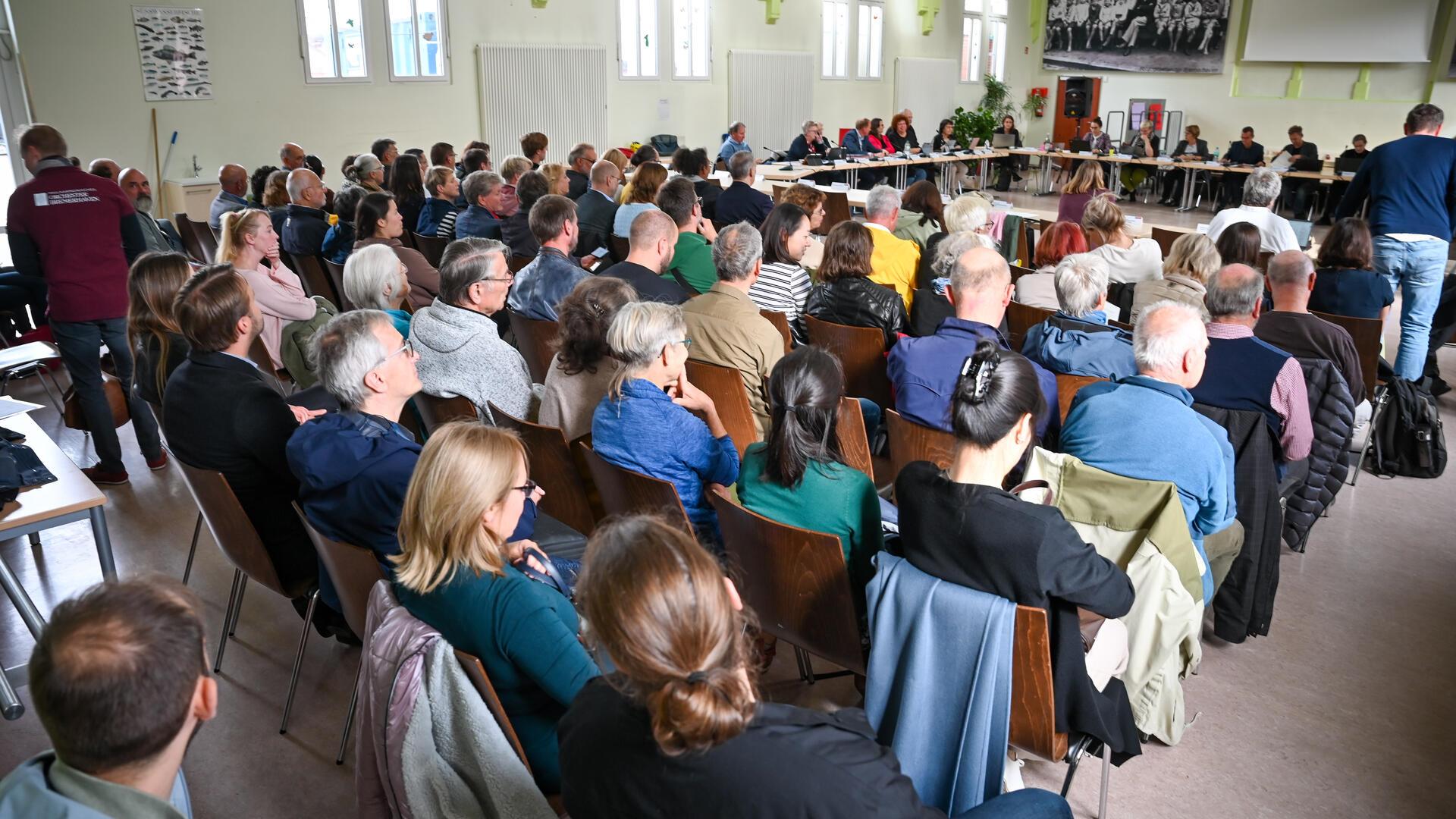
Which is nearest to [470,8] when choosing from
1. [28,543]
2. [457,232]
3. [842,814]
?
[457,232]

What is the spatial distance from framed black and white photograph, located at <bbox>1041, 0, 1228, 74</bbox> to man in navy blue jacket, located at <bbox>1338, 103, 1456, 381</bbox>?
11.1 metres

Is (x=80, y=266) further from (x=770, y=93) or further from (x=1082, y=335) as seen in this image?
(x=770, y=93)

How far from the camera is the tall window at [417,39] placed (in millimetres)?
10523

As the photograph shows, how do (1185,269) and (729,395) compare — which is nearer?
(729,395)

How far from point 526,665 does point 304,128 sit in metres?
9.83

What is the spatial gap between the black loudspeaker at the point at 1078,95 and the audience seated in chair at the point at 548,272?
15.0 meters

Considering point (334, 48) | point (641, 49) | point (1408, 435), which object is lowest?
point (1408, 435)

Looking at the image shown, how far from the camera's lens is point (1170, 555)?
2.22 metres

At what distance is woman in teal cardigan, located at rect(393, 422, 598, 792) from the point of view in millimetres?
1732

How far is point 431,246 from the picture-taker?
5754mm

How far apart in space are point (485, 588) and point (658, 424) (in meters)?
0.93

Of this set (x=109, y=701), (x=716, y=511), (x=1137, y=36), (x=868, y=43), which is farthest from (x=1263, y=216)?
(x=1137, y=36)

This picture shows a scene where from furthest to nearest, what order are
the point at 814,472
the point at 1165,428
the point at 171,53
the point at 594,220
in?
the point at 171,53, the point at 594,220, the point at 1165,428, the point at 814,472

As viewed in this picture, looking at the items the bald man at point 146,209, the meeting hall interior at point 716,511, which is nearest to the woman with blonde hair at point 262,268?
the meeting hall interior at point 716,511
